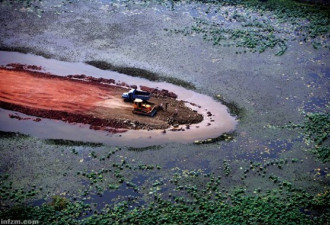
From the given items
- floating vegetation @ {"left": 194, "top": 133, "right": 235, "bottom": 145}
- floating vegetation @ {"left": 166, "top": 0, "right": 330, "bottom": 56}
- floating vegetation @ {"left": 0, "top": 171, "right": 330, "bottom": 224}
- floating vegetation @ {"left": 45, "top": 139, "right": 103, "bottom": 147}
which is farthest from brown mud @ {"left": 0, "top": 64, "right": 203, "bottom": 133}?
floating vegetation @ {"left": 166, "top": 0, "right": 330, "bottom": 56}

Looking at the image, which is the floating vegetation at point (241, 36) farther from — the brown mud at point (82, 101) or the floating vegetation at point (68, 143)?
the floating vegetation at point (68, 143)

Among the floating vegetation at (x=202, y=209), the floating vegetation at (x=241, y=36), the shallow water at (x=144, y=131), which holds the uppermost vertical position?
the floating vegetation at (x=241, y=36)

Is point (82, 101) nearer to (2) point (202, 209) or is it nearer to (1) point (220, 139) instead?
(1) point (220, 139)

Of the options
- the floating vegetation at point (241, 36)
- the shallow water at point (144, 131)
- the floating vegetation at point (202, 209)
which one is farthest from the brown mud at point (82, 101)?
the floating vegetation at point (241, 36)

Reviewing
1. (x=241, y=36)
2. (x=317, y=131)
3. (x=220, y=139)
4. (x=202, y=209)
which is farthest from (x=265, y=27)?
(x=202, y=209)

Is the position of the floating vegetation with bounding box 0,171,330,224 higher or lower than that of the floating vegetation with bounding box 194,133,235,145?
lower

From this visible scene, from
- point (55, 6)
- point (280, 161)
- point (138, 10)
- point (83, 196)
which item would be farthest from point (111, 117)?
point (55, 6)

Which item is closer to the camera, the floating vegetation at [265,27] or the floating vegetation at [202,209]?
the floating vegetation at [202,209]

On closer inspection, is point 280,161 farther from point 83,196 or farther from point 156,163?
point 83,196

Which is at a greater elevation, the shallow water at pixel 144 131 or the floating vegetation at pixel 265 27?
the floating vegetation at pixel 265 27

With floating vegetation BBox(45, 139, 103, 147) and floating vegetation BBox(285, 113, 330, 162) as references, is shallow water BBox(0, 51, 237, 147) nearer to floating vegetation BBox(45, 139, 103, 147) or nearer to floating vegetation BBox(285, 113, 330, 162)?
floating vegetation BBox(45, 139, 103, 147)
